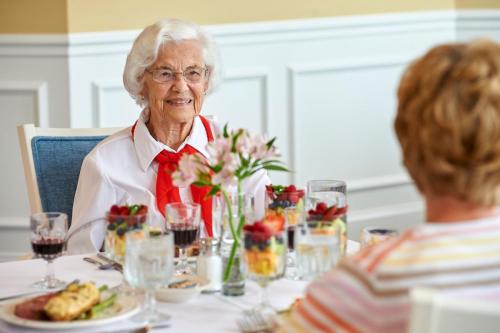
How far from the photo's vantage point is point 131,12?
4.64m

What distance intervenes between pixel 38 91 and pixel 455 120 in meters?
3.34

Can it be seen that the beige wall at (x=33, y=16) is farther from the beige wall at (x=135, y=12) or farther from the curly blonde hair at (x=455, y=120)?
the curly blonde hair at (x=455, y=120)

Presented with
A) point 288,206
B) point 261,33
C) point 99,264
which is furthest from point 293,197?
point 261,33

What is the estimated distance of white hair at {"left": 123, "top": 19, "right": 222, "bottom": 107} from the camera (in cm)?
321

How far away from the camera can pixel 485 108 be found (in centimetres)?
147

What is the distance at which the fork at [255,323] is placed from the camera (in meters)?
2.04

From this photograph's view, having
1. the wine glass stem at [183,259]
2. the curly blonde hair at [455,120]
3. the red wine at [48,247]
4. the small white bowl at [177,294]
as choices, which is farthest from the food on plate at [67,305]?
the curly blonde hair at [455,120]

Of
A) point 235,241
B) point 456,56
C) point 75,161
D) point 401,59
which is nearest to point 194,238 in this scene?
point 235,241

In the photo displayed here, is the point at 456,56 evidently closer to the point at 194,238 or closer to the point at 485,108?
the point at 485,108

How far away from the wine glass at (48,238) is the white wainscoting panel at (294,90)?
2209 millimetres

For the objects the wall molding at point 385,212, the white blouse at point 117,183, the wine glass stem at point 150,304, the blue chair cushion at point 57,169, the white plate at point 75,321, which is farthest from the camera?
the wall molding at point 385,212

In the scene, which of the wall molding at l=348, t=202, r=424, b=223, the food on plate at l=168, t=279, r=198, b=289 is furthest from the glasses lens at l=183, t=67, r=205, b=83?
the wall molding at l=348, t=202, r=424, b=223

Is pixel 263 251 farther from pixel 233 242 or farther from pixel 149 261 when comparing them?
pixel 233 242

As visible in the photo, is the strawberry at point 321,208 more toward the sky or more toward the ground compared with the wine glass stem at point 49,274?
more toward the sky
